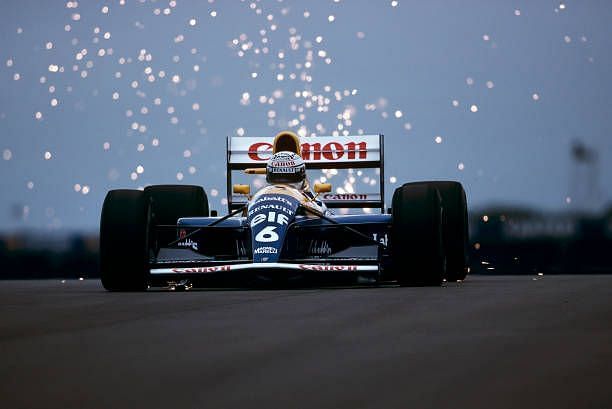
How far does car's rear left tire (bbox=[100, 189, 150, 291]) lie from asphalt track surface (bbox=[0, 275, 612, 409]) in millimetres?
3029

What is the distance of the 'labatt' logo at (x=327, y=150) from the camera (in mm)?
10812

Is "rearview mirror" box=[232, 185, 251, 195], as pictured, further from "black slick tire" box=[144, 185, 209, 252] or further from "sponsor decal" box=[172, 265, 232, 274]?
"sponsor decal" box=[172, 265, 232, 274]

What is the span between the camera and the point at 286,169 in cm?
927

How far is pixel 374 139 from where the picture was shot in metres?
10.8

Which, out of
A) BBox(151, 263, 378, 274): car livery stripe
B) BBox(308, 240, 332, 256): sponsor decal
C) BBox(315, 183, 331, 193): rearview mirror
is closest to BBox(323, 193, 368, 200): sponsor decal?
BBox(315, 183, 331, 193): rearview mirror

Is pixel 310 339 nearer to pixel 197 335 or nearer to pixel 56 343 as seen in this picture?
pixel 197 335

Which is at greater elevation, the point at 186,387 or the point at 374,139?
the point at 374,139

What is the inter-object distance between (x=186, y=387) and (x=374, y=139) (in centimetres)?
882

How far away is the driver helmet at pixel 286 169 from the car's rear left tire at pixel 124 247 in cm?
191

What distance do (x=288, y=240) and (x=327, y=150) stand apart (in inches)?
115

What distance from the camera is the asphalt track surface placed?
6.54 feet

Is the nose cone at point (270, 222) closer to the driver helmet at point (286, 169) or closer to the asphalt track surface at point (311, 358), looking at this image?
the driver helmet at point (286, 169)

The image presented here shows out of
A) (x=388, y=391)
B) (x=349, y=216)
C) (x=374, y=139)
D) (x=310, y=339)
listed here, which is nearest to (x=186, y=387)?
(x=388, y=391)

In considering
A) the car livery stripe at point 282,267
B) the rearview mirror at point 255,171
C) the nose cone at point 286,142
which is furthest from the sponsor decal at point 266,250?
the rearview mirror at point 255,171
